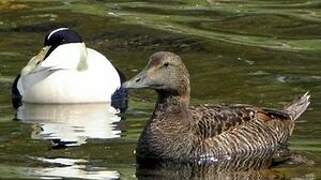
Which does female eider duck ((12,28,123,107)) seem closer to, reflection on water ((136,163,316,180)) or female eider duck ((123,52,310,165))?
female eider duck ((123,52,310,165))

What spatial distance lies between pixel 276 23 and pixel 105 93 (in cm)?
448

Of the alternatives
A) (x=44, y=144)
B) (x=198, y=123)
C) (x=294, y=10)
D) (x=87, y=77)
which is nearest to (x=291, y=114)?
(x=198, y=123)

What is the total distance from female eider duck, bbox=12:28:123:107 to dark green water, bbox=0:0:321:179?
278mm

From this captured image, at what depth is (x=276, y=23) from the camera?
1964cm

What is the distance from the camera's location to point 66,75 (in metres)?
16.2

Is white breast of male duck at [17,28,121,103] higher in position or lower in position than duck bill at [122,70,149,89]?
lower

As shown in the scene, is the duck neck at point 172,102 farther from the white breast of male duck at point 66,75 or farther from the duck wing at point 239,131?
the white breast of male duck at point 66,75

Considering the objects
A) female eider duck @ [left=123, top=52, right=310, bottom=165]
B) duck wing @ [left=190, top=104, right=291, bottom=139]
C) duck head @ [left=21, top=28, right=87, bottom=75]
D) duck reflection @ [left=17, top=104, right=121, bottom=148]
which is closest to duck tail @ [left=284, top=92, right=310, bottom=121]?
duck wing @ [left=190, top=104, right=291, bottom=139]

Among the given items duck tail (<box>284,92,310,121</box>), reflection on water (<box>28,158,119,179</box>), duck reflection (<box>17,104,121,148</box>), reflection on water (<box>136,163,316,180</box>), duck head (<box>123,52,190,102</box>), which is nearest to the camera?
reflection on water (<box>28,158,119,179</box>)

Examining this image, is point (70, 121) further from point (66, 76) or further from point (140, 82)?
point (140, 82)

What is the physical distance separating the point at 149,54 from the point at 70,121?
3489 mm

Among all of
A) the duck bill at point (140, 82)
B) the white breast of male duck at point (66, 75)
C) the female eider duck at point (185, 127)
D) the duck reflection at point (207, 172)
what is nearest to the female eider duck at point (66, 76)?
the white breast of male duck at point (66, 75)

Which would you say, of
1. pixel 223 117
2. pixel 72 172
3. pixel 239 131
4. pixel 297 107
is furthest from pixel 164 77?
pixel 297 107

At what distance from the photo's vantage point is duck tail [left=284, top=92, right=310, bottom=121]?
13.6 meters
